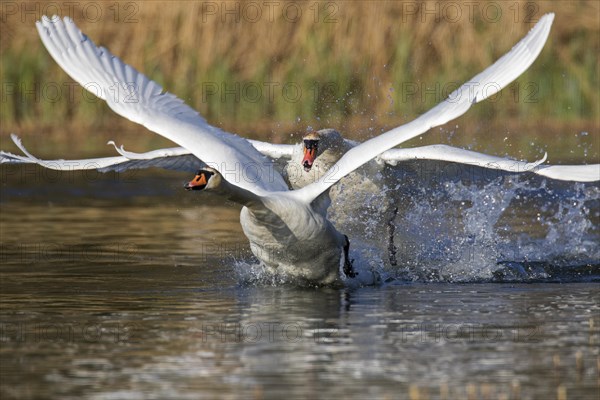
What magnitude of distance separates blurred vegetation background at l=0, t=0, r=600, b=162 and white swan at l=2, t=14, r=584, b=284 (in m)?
11.8

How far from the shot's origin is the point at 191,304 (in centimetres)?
1064

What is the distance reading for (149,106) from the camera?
1178cm

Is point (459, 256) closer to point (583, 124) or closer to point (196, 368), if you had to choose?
point (196, 368)

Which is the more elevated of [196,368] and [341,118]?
[341,118]

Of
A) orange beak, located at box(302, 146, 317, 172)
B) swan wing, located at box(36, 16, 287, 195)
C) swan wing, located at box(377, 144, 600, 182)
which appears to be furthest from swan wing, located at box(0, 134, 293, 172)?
swan wing, located at box(377, 144, 600, 182)

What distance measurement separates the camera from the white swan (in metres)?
10.8

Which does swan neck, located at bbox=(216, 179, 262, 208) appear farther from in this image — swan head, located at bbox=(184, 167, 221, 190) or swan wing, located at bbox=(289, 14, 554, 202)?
swan wing, located at bbox=(289, 14, 554, 202)

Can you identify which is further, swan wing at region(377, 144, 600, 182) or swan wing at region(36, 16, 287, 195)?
swan wing at region(377, 144, 600, 182)

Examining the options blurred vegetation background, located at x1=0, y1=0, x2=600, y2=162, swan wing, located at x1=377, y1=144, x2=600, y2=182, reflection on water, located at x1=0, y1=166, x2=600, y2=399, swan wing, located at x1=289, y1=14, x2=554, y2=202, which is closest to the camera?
reflection on water, located at x1=0, y1=166, x2=600, y2=399

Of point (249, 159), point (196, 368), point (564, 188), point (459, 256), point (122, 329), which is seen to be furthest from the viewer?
point (564, 188)

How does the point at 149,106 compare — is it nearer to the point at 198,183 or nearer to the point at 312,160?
the point at 312,160

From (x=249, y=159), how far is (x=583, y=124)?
13632mm

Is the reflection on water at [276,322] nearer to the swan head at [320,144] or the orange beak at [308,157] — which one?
the swan head at [320,144]

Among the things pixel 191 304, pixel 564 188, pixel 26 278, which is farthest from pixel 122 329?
pixel 564 188
